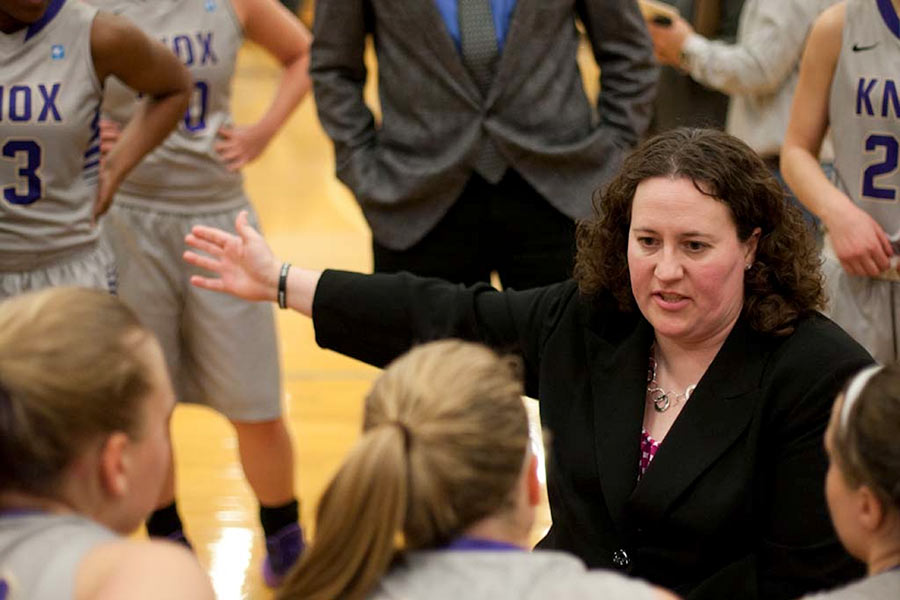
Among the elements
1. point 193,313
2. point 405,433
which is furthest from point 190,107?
point 405,433

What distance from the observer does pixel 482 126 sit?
3.62 meters

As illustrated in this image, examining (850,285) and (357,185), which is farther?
(357,185)

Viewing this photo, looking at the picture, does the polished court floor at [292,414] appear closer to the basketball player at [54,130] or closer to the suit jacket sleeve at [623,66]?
the basketball player at [54,130]

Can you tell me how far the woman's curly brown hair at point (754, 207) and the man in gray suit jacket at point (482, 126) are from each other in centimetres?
96

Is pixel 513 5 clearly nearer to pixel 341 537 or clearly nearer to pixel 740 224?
pixel 740 224

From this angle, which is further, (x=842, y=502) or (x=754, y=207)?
(x=754, y=207)

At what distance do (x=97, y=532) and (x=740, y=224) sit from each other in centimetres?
136

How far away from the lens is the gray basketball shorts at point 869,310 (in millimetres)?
3275

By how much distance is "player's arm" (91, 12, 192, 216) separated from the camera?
128 inches

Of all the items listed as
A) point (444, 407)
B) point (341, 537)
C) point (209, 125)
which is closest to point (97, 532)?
point (341, 537)

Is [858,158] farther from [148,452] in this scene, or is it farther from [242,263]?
[148,452]

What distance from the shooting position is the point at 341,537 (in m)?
1.67

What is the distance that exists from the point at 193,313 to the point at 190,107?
0.57 m

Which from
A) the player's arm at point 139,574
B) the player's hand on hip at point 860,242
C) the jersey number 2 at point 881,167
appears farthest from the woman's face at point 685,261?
the player's arm at point 139,574
